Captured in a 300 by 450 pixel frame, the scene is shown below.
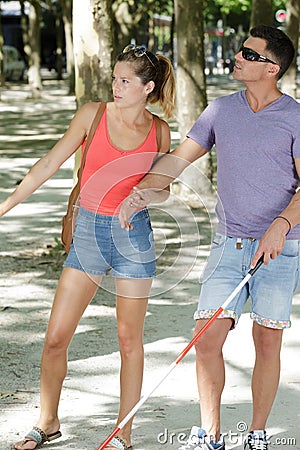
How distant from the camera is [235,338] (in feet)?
22.7

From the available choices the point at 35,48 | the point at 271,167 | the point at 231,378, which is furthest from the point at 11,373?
the point at 35,48

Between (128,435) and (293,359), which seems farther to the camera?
(293,359)

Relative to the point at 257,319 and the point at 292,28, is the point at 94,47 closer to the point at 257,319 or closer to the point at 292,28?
the point at 257,319

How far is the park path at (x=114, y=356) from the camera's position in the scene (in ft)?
16.8

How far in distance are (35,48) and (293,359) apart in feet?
93.5

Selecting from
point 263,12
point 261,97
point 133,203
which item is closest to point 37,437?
point 133,203

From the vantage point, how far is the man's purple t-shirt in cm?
450

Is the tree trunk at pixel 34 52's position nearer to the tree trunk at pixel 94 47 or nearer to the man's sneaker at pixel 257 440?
the tree trunk at pixel 94 47

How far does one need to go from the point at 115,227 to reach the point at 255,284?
0.69 m

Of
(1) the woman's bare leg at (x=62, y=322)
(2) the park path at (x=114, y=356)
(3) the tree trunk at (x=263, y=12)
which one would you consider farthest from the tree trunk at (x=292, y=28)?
(1) the woman's bare leg at (x=62, y=322)

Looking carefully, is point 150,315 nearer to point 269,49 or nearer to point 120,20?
point 269,49

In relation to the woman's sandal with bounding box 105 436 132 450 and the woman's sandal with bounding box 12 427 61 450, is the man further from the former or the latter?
the woman's sandal with bounding box 12 427 61 450

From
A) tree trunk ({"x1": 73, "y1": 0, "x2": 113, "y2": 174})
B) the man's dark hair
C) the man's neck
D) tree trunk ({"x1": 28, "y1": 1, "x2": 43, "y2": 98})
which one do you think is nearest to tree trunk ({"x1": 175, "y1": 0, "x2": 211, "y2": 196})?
tree trunk ({"x1": 73, "y1": 0, "x2": 113, "y2": 174})

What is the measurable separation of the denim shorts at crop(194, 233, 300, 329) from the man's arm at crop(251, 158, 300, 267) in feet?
0.48
